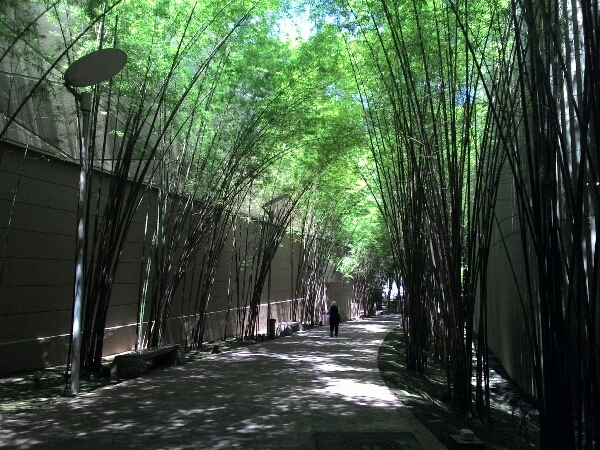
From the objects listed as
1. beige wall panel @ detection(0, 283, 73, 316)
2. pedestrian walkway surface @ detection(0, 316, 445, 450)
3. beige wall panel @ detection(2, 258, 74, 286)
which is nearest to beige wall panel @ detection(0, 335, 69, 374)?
beige wall panel @ detection(0, 283, 73, 316)

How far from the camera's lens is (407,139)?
5859 millimetres

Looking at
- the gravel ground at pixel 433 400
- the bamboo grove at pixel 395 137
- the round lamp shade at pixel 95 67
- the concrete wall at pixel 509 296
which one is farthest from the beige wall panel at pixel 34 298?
the concrete wall at pixel 509 296

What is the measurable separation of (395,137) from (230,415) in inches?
170

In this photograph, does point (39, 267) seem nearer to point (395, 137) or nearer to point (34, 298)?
point (34, 298)

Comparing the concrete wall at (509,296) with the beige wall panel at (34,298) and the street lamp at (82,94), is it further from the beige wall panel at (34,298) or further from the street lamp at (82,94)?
the beige wall panel at (34,298)

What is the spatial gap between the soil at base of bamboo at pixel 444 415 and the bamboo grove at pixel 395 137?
0.21m

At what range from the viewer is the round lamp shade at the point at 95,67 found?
5000 millimetres

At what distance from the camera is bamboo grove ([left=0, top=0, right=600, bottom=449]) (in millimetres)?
3326

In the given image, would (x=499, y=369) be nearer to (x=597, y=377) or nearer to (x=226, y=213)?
(x=226, y=213)

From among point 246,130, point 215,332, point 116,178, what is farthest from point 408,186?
point 215,332

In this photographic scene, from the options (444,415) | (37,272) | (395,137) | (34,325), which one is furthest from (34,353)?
(395,137)

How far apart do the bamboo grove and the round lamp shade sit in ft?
0.53

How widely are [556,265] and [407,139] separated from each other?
2875mm

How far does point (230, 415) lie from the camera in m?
4.67
